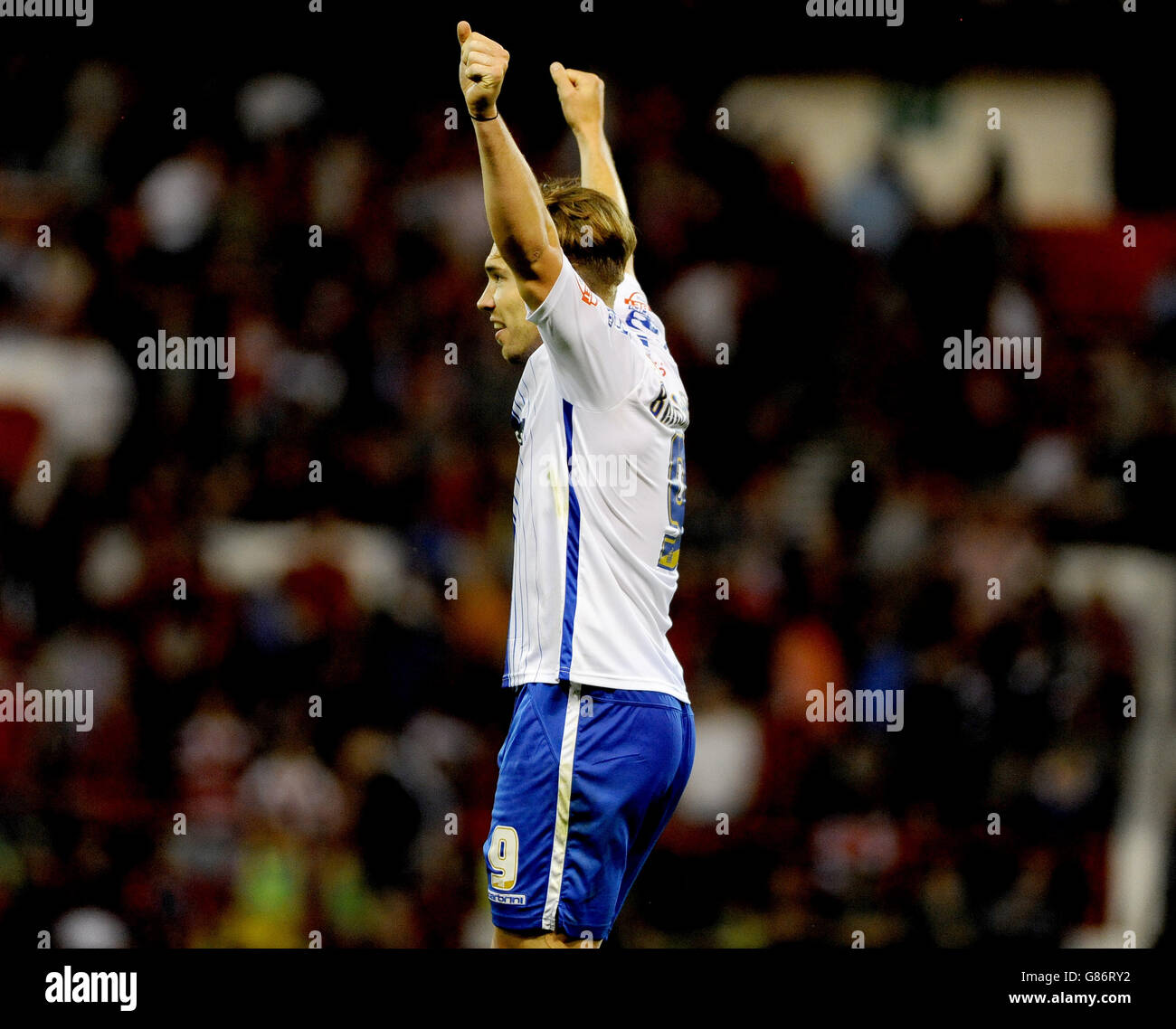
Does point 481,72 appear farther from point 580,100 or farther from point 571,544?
point 580,100

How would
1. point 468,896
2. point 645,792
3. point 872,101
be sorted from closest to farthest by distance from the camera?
point 645,792 < point 468,896 < point 872,101

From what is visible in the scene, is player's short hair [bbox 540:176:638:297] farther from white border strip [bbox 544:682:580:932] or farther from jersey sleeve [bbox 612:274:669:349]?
white border strip [bbox 544:682:580:932]

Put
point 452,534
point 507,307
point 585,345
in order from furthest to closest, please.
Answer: point 452,534 < point 507,307 < point 585,345

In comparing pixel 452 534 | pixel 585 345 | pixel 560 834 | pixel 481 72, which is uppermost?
pixel 481 72

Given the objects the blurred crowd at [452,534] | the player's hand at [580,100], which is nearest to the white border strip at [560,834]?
the player's hand at [580,100]

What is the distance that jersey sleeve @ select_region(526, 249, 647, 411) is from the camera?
13.1 ft

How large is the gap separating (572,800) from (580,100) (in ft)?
8.32

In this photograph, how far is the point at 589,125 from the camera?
5.29 meters

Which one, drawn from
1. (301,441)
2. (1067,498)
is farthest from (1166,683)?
(301,441)

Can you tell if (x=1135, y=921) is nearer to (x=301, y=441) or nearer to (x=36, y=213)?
(x=301, y=441)

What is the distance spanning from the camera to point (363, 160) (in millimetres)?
10438

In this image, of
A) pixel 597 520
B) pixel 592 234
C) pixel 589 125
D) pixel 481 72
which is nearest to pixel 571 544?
pixel 597 520

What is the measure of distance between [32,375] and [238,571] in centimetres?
187

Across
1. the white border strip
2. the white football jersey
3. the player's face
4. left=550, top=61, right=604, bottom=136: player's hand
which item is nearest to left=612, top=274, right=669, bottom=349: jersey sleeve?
the white football jersey
